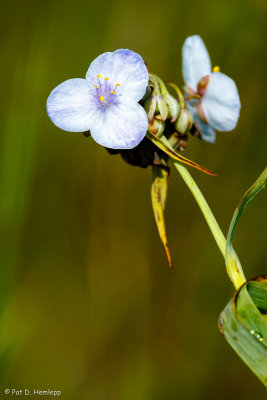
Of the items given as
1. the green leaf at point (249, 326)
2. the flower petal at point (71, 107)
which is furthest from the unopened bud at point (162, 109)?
the green leaf at point (249, 326)

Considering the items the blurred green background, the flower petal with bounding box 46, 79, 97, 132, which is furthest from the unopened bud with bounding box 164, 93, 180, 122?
the blurred green background

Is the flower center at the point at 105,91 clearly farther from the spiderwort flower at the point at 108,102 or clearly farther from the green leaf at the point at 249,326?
the green leaf at the point at 249,326

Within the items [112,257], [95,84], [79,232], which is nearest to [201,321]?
[112,257]

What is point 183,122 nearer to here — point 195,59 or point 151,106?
point 151,106

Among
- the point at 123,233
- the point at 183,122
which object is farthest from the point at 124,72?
the point at 123,233

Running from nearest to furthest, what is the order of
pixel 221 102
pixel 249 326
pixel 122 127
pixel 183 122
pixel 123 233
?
pixel 249 326, pixel 122 127, pixel 183 122, pixel 221 102, pixel 123 233

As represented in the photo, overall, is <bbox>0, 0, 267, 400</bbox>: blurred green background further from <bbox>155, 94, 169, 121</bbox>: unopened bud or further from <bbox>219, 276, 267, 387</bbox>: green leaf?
<bbox>219, 276, 267, 387</bbox>: green leaf
